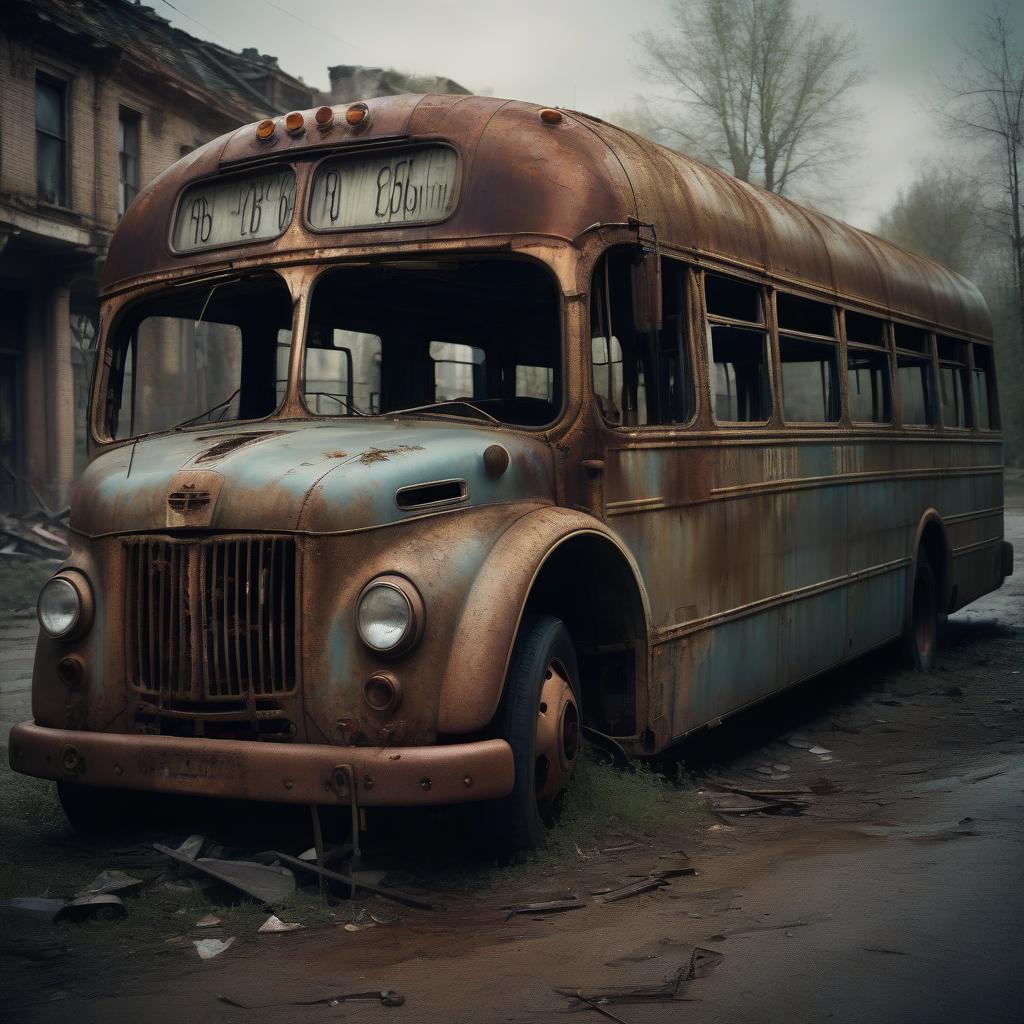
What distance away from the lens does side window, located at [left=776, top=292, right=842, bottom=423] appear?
759 cm

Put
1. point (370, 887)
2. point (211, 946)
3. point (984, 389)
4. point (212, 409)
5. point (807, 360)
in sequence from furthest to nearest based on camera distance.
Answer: point (984, 389) → point (807, 360) → point (212, 409) → point (370, 887) → point (211, 946)

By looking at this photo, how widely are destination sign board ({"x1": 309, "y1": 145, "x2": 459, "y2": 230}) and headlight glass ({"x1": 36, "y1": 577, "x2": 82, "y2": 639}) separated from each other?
1672mm

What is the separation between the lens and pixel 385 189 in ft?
17.9

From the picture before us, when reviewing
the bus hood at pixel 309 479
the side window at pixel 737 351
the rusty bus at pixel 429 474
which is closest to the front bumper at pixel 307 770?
the rusty bus at pixel 429 474

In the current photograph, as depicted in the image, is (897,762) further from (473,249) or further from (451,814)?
(473,249)

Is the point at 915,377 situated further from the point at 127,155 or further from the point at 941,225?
the point at 941,225

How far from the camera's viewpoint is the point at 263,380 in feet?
19.2

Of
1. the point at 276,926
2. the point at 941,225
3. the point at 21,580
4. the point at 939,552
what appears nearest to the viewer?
the point at 276,926

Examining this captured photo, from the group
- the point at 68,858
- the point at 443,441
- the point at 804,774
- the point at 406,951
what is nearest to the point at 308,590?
the point at 443,441

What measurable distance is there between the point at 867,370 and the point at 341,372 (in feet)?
14.3

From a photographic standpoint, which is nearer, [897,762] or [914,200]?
[897,762]

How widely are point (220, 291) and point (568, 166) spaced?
1.49 meters

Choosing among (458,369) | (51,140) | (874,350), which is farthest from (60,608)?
(51,140)

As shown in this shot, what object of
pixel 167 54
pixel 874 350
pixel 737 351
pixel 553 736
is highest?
pixel 167 54
